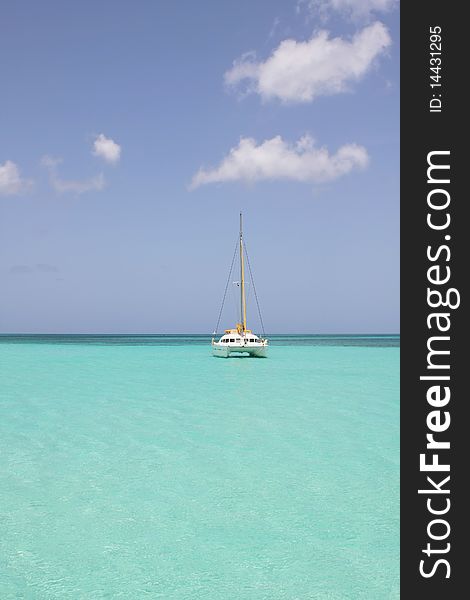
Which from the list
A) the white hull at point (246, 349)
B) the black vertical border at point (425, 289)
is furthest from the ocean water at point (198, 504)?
the white hull at point (246, 349)

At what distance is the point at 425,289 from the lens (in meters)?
3.48

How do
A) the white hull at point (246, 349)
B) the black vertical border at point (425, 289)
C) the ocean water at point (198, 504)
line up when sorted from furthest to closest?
1. the white hull at point (246, 349)
2. the ocean water at point (198, 504)
3. the black vertical border at point (425, 289)

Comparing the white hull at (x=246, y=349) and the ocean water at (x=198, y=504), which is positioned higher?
the white hull at (x=246, y=349)

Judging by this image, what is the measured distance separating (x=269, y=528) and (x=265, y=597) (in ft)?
7.08

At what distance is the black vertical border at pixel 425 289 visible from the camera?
11.3 ft

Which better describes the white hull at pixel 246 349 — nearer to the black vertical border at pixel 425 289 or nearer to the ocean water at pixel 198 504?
the ocean water at pixel 198 504

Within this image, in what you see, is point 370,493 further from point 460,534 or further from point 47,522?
point 460,534

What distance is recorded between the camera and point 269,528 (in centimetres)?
862

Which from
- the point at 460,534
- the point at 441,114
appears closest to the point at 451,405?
the point at 460,534

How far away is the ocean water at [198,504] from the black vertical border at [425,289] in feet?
11.5

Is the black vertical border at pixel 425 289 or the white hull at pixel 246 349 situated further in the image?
the white hull at pixel 246 349

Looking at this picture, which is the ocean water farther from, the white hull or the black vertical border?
the white hull

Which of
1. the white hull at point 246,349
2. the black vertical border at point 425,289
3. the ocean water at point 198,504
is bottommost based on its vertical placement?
the ocean water at point 198,504

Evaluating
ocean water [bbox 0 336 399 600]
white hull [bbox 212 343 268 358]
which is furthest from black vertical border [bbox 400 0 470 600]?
white hull [bbox 212 343 268 358]
